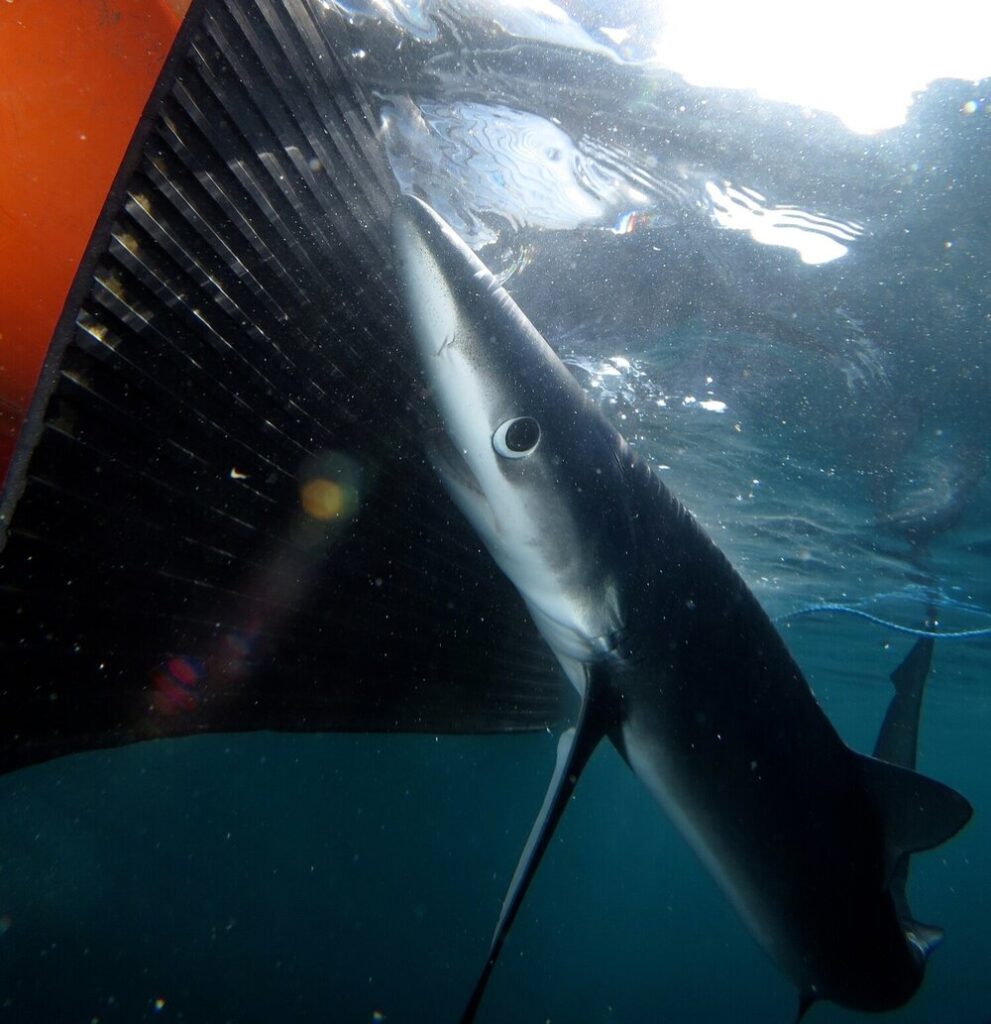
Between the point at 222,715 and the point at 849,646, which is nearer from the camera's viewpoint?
the point at 222,715

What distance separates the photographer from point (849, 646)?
19.9 meters

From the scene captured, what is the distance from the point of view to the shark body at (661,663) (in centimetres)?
210

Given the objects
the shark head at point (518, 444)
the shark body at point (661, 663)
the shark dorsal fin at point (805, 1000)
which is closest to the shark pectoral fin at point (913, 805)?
the shark body at point (661, 663)

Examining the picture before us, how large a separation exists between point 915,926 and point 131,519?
5584 mm

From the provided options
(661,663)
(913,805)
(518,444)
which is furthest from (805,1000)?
(518,444)

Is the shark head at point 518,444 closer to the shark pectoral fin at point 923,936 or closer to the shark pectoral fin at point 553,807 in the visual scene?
the shark pectoral fin at point 553,807

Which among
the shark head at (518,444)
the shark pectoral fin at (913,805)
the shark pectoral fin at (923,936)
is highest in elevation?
the shark head at (518,444)

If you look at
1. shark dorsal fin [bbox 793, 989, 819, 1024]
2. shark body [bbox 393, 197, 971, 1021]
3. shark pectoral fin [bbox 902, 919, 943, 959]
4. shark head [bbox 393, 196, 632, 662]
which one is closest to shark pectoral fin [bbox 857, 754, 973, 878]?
shark body [bbox 393, 197, 971, 1021]

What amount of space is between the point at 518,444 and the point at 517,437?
3cm

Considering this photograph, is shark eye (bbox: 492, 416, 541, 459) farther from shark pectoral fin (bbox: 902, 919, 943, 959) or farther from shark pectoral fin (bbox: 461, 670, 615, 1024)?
shark pectoral fin (bbox: 902, 919, 943, 959)

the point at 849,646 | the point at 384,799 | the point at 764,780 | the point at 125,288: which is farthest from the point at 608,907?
the point at 125,288

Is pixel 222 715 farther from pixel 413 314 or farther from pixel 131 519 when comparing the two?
pixel 413 314

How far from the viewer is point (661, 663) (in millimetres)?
2840

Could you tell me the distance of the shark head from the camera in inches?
78.9
